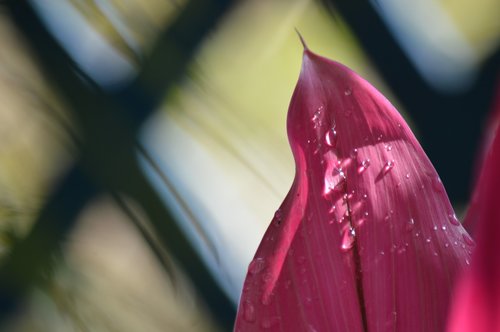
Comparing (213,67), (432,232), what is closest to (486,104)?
(213,67)

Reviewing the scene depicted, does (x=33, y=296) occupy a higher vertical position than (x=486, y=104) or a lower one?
higher

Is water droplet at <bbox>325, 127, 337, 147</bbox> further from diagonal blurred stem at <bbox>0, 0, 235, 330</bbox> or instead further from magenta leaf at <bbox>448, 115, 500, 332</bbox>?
diagonal blurred stem at <bbox>0, 0, 235, 330</bbox>

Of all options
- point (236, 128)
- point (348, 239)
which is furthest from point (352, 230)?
point (236, 128)

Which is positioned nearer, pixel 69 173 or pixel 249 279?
pixel 249 279

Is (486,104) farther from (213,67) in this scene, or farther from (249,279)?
(249,279)

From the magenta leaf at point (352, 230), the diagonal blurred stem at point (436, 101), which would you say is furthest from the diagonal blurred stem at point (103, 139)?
the magenta leaf at point (352, 230)

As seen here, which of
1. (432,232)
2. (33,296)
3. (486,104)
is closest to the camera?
(432,232)

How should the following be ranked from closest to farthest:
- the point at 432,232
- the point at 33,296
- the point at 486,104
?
the point at 432,232 → the point at 33,296 → the point at 486,104
